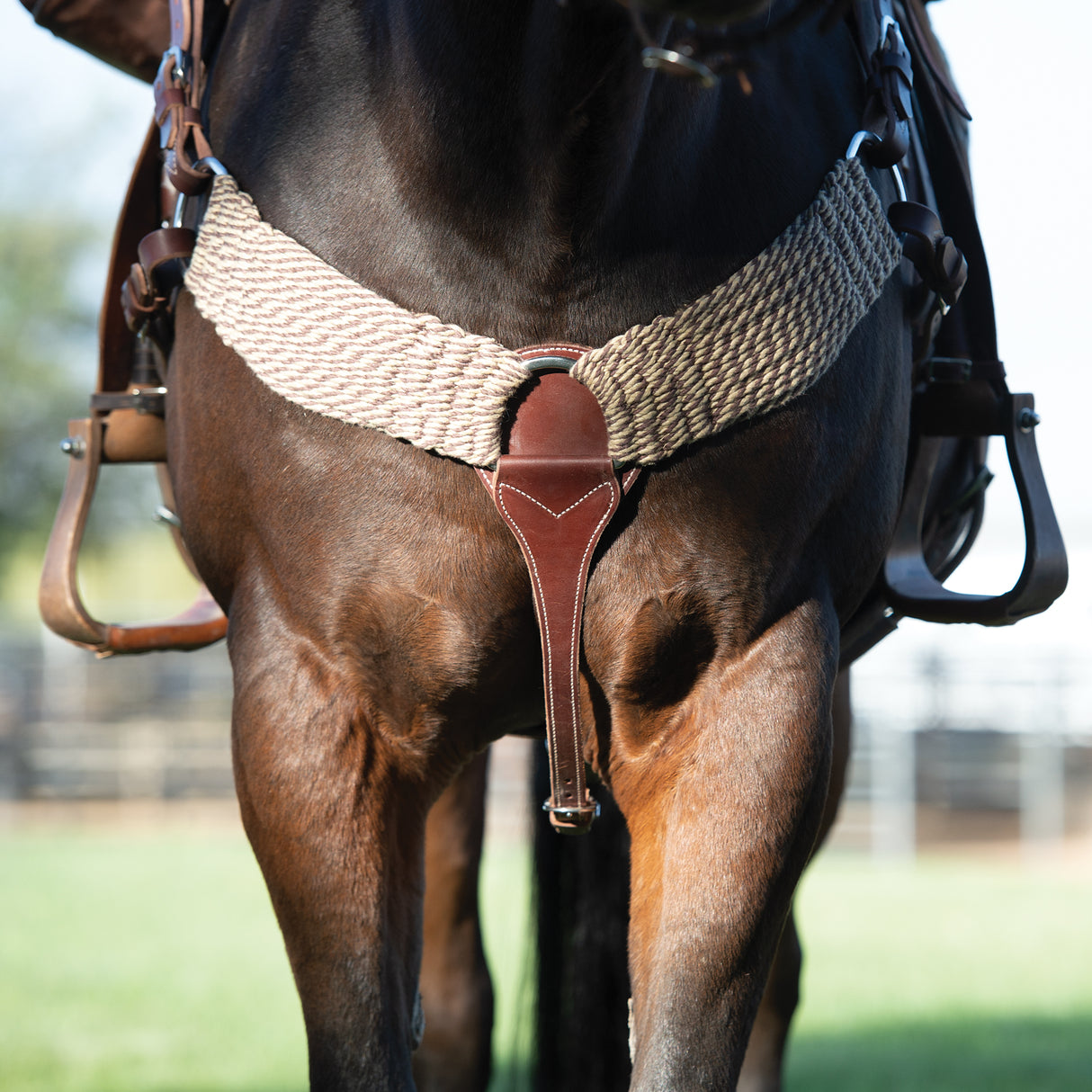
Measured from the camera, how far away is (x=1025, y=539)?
6.81 feet

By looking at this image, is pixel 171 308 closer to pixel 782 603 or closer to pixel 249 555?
pixel 249 555

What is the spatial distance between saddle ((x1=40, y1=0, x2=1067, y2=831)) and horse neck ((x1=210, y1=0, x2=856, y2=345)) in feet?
0.29

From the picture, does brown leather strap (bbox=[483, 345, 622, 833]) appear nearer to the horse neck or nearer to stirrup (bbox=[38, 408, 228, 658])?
the horse neck

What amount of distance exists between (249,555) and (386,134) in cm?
49

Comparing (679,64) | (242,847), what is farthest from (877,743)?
(679,64)

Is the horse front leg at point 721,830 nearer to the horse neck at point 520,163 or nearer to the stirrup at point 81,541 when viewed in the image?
the horse neck at point 520,163

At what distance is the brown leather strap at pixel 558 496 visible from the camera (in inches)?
56.9

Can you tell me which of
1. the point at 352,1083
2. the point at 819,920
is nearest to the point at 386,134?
the point at 352,1083

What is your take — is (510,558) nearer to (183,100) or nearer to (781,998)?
(183,100)

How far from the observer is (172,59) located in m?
1.78

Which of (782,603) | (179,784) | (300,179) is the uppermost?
(300,179)

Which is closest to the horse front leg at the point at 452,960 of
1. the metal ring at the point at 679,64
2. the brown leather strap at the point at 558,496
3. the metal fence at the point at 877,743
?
the brown leather strap at the point at 558,496

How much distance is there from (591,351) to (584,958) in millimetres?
1656

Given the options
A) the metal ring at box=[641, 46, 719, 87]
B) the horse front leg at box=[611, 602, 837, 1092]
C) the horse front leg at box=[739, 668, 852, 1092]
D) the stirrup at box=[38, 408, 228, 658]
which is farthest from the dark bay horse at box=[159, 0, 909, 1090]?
the horse front leg at box=[739, 668, 852, 1092]
